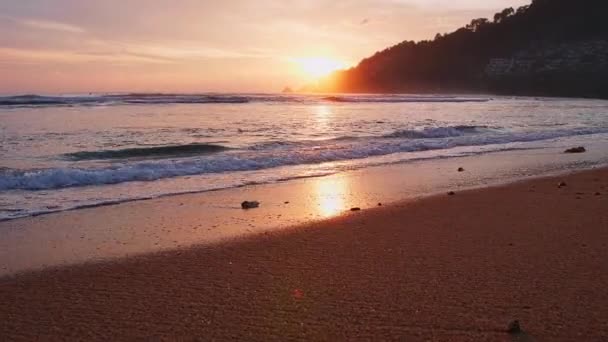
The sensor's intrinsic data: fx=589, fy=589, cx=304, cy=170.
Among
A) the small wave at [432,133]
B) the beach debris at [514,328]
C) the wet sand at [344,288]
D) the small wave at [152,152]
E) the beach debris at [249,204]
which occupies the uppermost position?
the beach debris at [514,328]

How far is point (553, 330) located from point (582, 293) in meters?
0.82

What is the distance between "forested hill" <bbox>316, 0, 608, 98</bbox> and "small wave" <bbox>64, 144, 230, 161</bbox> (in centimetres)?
7205

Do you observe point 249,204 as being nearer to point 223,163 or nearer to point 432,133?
point 223,163

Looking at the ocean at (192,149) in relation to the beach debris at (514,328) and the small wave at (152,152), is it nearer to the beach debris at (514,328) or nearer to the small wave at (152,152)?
the small wave at (152,152)

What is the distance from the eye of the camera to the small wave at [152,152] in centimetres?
1534

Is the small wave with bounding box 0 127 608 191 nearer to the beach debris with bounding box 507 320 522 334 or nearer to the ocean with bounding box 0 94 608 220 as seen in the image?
the ocean with bounding box 0 94 608 220

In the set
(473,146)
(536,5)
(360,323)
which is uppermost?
(536,5)

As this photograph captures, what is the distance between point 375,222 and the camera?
7.48 meters

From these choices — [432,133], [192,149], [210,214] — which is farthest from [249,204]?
[432,133]

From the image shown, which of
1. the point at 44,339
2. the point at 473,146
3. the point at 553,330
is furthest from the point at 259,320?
the point at 473,146

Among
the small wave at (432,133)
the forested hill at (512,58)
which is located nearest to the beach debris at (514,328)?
the small wave at (432,133)

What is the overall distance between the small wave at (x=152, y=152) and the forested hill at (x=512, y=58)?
72049 mm

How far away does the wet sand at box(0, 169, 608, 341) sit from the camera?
13.0 feet

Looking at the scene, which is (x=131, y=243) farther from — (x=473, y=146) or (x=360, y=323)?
(x=473, y=146)
